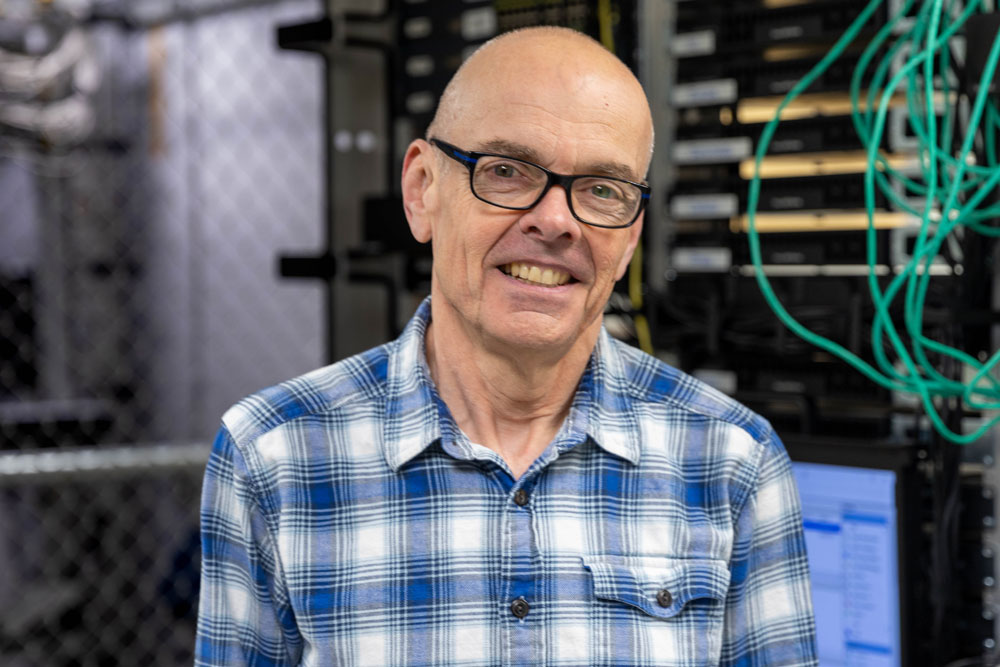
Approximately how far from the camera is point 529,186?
2.76 feet

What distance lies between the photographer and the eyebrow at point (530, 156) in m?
0.83

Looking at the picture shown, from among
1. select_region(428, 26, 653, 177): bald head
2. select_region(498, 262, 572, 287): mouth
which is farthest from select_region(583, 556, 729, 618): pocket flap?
select_region(428, 26, 653, 177): bald head

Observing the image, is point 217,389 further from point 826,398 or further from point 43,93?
point 826,398

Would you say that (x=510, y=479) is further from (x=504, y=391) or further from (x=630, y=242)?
(x=630, y=242)

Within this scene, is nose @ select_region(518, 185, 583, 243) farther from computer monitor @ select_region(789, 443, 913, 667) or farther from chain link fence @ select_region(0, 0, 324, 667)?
chain link fence @ select_region(0, 0, 324, 667)

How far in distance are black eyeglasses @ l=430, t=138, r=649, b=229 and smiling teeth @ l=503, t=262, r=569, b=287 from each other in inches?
1.8

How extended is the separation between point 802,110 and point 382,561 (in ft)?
2.67

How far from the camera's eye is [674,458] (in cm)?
93

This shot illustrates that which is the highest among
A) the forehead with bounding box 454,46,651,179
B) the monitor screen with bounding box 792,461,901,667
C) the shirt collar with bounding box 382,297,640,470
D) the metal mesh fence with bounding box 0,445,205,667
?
the forehead with bounding box 454,46,651,179

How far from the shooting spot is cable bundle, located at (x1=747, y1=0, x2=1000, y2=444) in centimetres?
102

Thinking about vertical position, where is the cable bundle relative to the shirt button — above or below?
above

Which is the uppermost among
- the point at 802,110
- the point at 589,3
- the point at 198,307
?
the point at 589,3

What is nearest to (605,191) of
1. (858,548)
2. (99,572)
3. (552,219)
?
(552,219)

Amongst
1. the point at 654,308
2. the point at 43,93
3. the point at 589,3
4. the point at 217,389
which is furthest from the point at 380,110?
the point at 217,389
